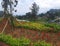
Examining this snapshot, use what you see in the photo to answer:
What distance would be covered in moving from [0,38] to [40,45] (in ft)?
7.30

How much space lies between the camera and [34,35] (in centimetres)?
1512

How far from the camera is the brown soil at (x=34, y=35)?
46.1 ft

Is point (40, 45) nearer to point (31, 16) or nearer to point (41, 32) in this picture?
point (41, 32)

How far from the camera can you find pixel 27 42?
11.9 metres

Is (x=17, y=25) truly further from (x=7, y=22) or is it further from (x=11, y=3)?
(x=11, y=3)

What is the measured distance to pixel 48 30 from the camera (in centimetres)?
1741

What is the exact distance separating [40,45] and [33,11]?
3445cm

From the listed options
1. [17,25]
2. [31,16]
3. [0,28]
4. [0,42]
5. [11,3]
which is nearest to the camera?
[0,42]

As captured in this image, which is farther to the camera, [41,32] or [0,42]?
[41,32]

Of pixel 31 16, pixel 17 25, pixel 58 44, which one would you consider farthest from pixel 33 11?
pixel 58 44

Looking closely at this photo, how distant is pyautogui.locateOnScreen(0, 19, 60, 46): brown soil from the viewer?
1405 cm

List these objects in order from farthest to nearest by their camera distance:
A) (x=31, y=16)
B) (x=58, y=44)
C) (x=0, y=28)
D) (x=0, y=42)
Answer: (x=31, y=16) < (x=0, y=28) < (x=58, y=44) < (x=0, y=42)

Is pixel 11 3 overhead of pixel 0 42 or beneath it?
overhead

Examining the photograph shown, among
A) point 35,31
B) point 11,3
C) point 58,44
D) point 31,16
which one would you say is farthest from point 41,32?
point 31,16
